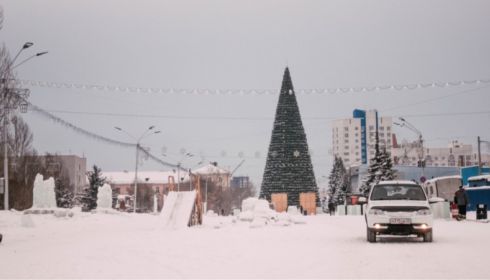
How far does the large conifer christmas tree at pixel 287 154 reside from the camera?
235 ft

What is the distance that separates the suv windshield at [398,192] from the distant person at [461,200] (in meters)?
13.7

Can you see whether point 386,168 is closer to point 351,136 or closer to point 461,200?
point 461,200

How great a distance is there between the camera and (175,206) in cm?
3272

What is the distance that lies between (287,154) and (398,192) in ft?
173

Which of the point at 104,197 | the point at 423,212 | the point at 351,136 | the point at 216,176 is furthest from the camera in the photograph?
the point at 351,136

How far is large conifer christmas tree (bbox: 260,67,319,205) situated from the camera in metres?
71.7

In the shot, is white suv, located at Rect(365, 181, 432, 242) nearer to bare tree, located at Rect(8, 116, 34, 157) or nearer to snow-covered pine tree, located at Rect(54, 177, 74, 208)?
bare tree, located at Rect(8, 116, 34, 157)

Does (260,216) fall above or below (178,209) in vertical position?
below

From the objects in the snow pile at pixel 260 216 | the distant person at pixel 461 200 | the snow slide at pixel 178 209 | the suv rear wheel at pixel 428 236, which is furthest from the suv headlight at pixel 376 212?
the distant person at pixel 461 200

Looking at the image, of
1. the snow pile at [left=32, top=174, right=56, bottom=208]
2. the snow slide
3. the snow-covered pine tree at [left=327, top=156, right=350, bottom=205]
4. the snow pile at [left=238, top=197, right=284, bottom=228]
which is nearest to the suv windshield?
the snow pile at [left=238, top=197, right=284, bottom=228]

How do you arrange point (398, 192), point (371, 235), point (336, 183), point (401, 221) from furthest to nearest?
point (336, 183)
point (398, 192)
point (371, 235)
point (401, 221)

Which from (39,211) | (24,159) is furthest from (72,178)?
(39,211)

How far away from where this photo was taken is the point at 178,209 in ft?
106

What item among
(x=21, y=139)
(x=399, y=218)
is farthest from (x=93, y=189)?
(x=399, y=218)
